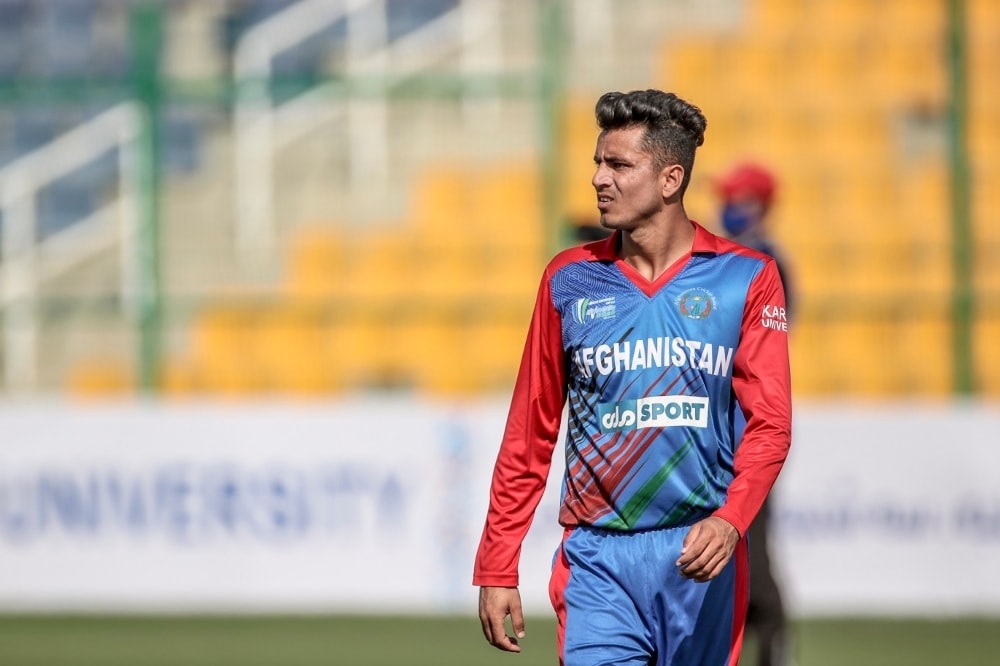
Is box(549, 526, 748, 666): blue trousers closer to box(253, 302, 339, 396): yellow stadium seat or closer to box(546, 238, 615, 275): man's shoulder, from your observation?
box(546, 238, 615, 275): man's shoulder

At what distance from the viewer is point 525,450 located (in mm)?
4289

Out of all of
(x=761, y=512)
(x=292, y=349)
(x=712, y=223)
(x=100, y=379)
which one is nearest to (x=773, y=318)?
(x=761, y=512)

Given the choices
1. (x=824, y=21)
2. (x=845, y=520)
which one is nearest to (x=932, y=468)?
(x=845, y=520)

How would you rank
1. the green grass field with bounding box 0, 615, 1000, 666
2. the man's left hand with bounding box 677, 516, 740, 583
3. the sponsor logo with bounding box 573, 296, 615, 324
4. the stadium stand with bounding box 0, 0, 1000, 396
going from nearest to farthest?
the man's left hand with bounding box 677, 516, 740, 583 < the sponsor logo with bounding box 573, 296, 615, 324 < the green grass field with bounding box 0, 615, 1000, 666 < the stadium stand with bounding box 0, 0, 1000, 396

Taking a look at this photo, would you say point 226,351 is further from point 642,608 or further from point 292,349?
point 642,608

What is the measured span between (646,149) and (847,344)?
23.2ft

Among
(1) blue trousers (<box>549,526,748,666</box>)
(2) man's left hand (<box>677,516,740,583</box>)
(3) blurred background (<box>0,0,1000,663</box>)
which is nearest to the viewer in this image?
(2) man's left hand (<box>677,516,740,583</box>)

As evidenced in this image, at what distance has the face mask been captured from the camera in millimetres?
6754

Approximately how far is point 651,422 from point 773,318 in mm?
382

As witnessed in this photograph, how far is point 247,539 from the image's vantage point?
1030 centimetres

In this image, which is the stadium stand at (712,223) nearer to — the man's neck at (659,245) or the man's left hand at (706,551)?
the man's neck at (659,245)

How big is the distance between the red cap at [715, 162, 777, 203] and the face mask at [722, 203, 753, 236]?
1.6 inches

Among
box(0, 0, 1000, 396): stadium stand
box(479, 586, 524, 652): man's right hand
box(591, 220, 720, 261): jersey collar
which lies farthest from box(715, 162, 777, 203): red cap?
box(0, 0, 1000, 396): stadium stand

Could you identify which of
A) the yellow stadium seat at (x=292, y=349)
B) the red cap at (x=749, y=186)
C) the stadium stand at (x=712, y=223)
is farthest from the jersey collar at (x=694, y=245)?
the yellow stadium seat at (x=292, y=349)
